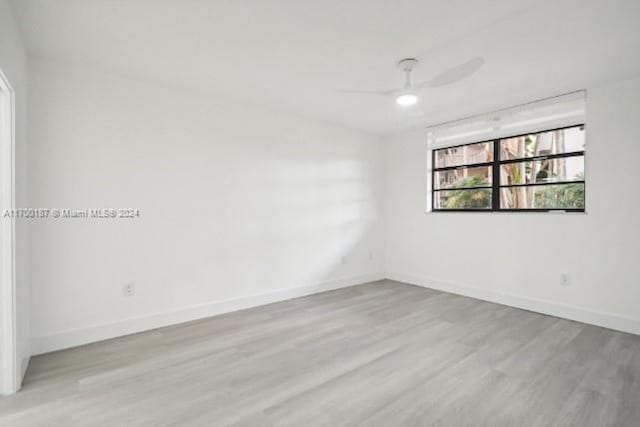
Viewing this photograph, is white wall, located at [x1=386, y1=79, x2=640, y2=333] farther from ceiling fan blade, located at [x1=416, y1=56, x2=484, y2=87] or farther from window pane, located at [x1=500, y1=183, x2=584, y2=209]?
ceiling fan blade, located at [x1=416, y1=56, x2=484, y2=87]

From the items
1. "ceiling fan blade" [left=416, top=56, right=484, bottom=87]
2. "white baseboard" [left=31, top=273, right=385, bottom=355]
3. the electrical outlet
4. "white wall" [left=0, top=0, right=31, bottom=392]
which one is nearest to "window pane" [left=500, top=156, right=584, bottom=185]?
"ceiling fan blade" [left=416, top=56, right=484, bottom=87]

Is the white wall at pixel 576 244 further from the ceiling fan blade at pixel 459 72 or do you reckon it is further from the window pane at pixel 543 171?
the ceiling fan blade at pixel 459 72

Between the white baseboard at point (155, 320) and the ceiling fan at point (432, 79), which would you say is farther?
the white baseboard at point (155, 320)

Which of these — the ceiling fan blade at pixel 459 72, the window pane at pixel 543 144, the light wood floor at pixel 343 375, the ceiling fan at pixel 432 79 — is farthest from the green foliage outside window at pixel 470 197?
the ceiling fan blade at pixel 459 72

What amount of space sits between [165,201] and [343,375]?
2314 mm

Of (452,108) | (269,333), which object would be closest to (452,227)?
(452,108)

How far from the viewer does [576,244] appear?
123 inches

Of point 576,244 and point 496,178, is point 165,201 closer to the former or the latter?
point 496,178

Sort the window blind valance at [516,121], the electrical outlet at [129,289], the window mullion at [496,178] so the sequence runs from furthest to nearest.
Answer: the window mullion at [496,178] → the window blind valance at [516,121] → the electrical outlet at [129,289]

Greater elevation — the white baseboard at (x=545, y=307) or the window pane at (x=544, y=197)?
the window pane at (x=544, y=197)

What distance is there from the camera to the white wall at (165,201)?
96.7 inches

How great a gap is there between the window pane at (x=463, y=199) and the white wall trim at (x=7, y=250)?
4598 mm

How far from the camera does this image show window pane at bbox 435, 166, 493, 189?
4.00 m

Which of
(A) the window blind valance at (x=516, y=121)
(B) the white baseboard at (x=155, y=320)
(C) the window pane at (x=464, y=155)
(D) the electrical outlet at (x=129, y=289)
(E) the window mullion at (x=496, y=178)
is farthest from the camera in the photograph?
(C) the window pane at (x=464, y=155)
